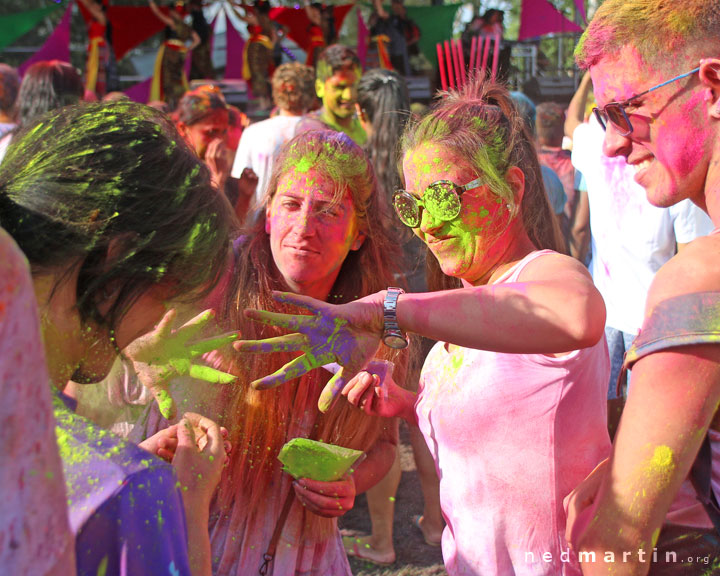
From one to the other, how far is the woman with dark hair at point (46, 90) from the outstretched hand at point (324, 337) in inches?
112

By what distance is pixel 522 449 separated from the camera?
154cm

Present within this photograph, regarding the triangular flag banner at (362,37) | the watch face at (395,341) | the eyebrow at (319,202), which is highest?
the triangular flag banner at (362,37)

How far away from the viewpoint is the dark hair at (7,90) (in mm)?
4352

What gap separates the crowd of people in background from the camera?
955 mm

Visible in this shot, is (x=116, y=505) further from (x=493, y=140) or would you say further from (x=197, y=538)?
(x=493, y=140)

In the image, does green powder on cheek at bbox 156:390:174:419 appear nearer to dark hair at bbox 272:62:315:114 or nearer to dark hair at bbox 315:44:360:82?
dark hair at bbox 272:62:315:114

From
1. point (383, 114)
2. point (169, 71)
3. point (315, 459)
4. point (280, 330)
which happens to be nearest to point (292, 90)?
point (383, 114)

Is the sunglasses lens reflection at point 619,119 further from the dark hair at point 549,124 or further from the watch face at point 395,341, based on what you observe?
the dark hair at point 549,124

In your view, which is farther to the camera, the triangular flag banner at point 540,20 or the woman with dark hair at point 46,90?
the triangular flag banner at point 540,20

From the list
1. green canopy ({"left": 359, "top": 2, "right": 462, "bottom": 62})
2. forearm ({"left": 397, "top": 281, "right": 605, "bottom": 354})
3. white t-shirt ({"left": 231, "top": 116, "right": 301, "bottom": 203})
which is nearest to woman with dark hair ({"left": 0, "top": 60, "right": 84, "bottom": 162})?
white t-shirt ({"left": 231, "top": 116, "right": 301, "bottom": 203})

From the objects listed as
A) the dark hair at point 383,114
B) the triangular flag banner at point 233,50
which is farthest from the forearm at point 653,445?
the triangular flag banner at point 233,50

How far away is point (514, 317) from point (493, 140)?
0.62m

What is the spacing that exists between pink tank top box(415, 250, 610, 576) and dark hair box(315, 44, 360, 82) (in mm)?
3577

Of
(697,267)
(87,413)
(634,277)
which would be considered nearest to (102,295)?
(87,413)
